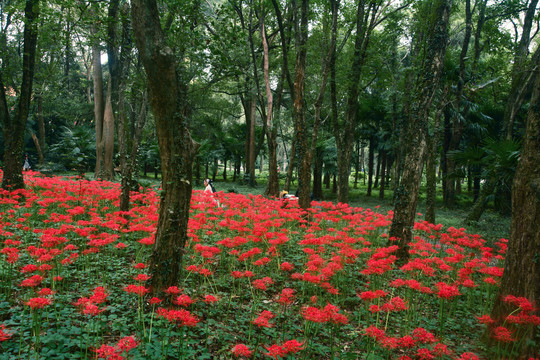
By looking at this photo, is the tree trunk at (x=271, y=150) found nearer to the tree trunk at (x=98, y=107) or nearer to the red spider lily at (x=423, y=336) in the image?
the tree trunk at (x=98, y=107)

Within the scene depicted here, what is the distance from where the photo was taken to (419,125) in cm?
621

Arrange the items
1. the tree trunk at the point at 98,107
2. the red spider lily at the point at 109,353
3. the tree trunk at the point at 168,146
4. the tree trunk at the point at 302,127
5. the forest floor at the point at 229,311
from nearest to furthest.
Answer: the red spider lily at the point at 109,353, the forest floor at the point at 229,311, the tree trunk at the point at 168,146, the tree trunk at the point at 302,127, the tree trunk at the point at 98,107

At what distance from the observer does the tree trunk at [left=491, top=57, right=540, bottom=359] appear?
128 inches

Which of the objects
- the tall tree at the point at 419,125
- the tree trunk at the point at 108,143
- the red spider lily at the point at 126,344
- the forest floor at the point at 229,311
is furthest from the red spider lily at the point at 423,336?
the tree trunk at the point at 108,143

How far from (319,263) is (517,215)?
2.21 metres

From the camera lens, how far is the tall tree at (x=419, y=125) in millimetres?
6121

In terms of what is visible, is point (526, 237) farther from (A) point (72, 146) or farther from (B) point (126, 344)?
(A) point (72, 146)

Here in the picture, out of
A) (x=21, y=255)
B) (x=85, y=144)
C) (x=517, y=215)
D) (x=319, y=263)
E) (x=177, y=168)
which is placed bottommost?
(x=21, y=255)

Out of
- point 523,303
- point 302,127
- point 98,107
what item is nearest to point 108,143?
point 98,107

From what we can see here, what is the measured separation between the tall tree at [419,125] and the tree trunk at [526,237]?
102 inches

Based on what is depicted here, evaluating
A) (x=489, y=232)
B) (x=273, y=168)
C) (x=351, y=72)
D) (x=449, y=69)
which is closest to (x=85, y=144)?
(x=273, y=168)

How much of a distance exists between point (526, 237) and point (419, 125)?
330 centimetres

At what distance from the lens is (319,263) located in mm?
3908

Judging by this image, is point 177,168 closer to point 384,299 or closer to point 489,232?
point 384,299
